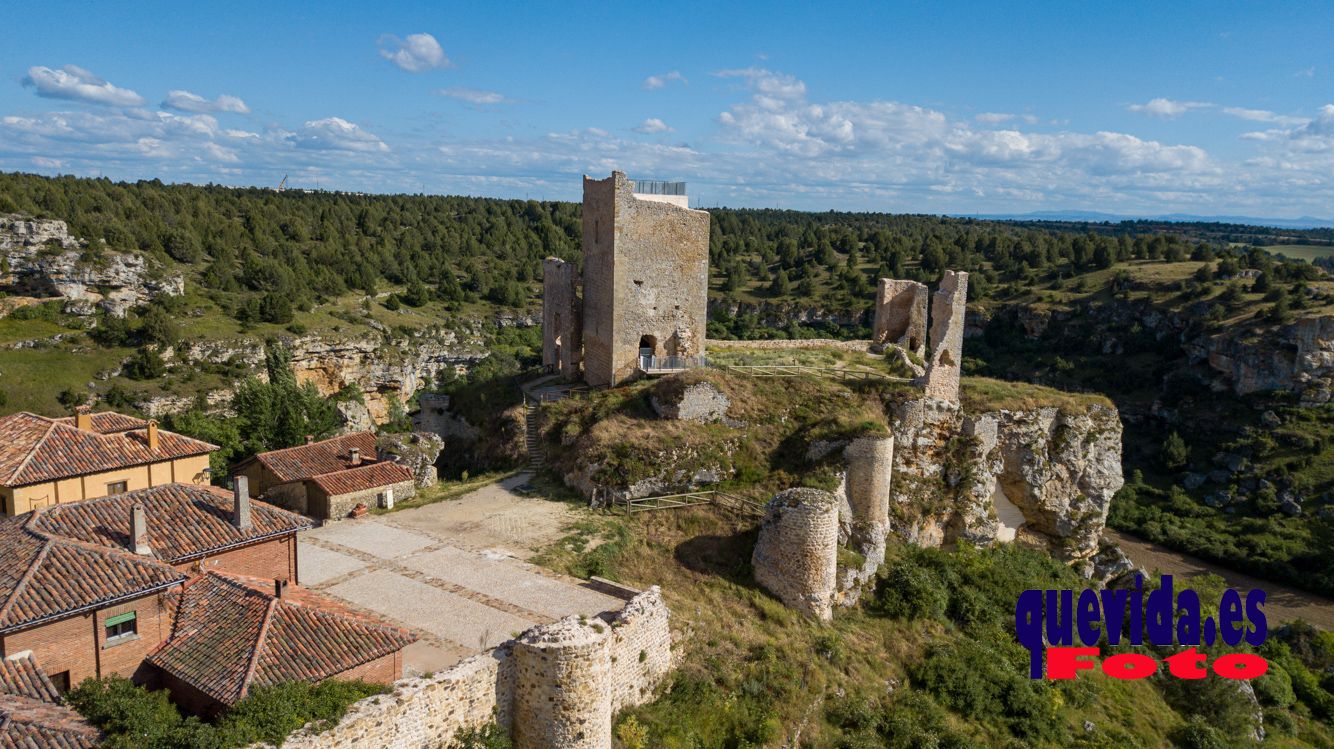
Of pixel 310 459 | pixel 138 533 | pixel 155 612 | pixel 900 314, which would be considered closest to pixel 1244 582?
pixel 900 314

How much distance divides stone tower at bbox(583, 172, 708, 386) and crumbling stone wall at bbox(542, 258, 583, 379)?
3.19ft

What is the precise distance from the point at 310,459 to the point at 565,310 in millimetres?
10412

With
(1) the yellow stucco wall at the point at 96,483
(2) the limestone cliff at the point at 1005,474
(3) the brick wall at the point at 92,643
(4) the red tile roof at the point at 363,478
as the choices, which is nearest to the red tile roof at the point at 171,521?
(3) the brick wall at the point at 92,643

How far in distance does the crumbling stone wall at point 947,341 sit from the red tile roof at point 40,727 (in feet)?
74.6

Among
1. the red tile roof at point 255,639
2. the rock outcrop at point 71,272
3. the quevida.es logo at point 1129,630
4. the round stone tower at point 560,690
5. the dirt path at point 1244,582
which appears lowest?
the dirt path at point 1244,582

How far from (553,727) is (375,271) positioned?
76.4 meters

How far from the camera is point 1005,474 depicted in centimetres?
2856

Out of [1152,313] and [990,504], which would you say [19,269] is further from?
[1152,313]

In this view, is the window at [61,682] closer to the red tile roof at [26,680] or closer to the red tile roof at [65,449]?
the red tile roof at [26,680]

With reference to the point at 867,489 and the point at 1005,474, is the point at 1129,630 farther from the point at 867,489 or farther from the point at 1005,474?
the point at 867,489

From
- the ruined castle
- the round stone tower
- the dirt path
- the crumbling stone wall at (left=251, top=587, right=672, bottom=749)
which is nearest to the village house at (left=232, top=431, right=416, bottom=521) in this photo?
the ruined castle

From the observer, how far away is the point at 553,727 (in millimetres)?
13508

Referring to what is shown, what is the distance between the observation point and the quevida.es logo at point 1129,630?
76.3 feet

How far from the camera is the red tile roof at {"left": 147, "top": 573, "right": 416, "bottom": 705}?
40.2ft
